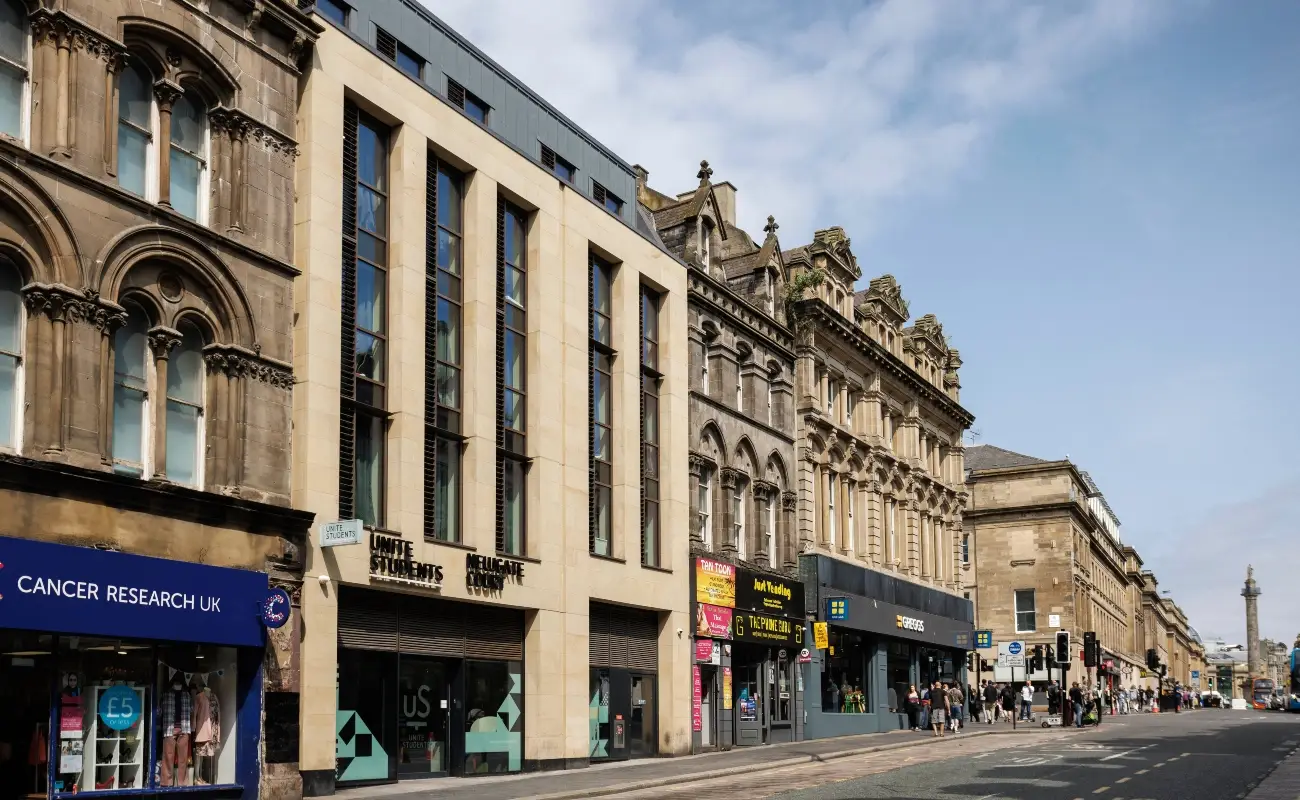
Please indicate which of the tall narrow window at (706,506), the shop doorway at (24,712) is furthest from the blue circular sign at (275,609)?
the tall narrow window at (706,506)

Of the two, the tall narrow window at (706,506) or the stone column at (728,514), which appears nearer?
the tall narrow window at (706,506)

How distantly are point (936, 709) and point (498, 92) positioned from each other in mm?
25939

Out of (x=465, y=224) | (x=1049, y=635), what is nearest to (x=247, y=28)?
(x=465, y=224)

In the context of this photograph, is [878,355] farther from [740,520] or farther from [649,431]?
[649,431]

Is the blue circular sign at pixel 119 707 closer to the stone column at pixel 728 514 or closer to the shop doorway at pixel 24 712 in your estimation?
the shop doorway at pixel 24 712

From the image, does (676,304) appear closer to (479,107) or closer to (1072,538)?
(479,107)

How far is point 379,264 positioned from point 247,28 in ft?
17.9

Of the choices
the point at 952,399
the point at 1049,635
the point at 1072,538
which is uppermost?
the point at 952,399

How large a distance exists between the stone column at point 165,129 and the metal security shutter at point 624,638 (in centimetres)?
1561

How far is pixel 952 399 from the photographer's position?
63781 mm

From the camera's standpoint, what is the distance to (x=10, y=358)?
19.3 metres

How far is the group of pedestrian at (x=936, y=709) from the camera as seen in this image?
1832 inches

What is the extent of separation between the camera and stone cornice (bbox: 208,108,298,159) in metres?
23.5

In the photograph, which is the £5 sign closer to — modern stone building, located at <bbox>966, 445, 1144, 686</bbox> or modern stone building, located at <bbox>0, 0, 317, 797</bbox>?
modern stone building, located at <bbox>966, 445, 1144, 686</bbox>
